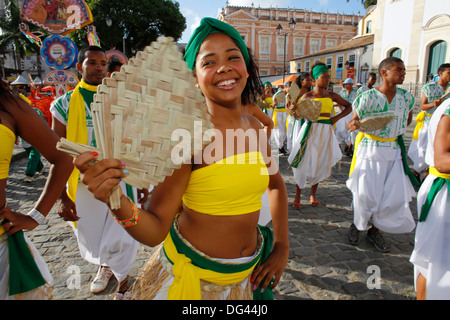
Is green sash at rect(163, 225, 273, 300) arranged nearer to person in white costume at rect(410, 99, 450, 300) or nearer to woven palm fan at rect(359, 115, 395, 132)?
person in white costume at rect(410, 99, 450, 300)

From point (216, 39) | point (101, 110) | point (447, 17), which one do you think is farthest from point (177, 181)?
point (447, 17)

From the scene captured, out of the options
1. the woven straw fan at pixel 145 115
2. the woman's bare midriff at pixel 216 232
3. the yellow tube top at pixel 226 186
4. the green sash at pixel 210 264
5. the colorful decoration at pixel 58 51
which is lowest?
the green sash at pixel 210 264

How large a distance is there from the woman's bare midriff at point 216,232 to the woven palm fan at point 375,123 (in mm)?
2776

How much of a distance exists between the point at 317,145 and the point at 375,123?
1.74 meters

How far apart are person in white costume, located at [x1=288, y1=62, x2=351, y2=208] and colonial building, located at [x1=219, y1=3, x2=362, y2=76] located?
150 ft

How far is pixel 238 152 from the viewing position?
1.46 meters

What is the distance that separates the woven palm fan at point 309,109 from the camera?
16.2 ft

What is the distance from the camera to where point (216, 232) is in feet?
4.78

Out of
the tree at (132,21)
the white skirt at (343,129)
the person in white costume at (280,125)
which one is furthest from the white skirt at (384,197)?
the tree at (132,21)

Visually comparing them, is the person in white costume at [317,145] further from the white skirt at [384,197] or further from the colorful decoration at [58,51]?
the colorful decoration at [58,51]

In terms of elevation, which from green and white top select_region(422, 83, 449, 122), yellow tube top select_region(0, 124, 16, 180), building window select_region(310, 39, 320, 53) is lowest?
yellow tube top select_region(0, 124, 16, 180)

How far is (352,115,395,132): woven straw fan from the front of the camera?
11.8 ft

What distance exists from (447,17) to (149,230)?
2492 centimetres

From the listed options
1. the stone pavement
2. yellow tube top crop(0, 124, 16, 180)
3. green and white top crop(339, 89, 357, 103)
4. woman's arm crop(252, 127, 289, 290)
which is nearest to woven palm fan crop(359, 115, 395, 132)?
the stone pavement
